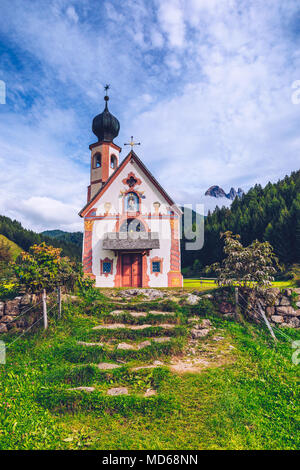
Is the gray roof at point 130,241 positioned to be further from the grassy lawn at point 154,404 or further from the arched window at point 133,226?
the grassy lawn at point 154,404

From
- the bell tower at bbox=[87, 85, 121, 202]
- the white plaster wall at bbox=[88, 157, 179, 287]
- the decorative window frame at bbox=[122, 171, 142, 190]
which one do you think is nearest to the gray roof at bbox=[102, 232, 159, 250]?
the white plaster wall at bbox=[88, 157, 179, 287]

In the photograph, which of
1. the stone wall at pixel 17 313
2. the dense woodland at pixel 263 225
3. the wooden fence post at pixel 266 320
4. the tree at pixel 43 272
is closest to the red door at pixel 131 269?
the tree at pixel 43 272

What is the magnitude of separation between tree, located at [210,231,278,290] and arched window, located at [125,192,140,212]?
10389 mm

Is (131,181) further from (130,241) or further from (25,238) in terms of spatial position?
(25,238)

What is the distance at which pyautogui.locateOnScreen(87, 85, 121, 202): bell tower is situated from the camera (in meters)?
27.7

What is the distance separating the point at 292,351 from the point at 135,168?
1819 cm

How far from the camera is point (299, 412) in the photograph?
6.36m

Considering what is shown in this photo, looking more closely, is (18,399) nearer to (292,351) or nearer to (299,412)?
(299,412)

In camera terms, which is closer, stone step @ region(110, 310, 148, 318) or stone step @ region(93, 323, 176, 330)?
stone step @ region(93, 323, 176, 330)

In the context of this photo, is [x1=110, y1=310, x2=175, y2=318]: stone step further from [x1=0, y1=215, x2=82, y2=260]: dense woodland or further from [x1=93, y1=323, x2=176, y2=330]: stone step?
[x1=0, y1=215, x2=82, y2=260]: dense woodland

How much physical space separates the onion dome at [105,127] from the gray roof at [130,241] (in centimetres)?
1195

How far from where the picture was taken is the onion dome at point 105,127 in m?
28.8

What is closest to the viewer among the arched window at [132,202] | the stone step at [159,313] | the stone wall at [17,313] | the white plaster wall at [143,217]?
the stone wall at [17,313]
